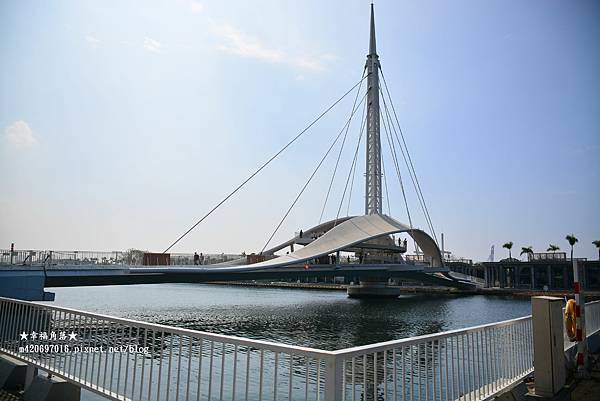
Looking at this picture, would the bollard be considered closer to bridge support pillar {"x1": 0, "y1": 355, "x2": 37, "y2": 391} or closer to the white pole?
the white pole

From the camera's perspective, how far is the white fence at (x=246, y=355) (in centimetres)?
333

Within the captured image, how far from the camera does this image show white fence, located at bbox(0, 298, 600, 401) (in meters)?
3.33

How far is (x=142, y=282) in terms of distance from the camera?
24.8 metres

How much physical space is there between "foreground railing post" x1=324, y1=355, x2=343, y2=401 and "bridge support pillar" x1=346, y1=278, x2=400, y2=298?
44.1m

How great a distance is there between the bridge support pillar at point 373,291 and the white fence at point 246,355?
40150mm

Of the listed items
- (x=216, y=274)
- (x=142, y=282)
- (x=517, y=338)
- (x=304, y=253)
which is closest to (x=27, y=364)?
(x=517, y=338)

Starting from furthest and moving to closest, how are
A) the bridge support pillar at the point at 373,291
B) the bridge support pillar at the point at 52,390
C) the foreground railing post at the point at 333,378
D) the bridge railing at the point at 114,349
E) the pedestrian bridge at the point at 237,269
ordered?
the bridge support pillar at the point at 373,291 < the pedestrian bridge at the point at 237,269 < the bridge support pillar at the point at 52,390 < the bridge railing at the point at 114,349 < the foreground railing post at the point at 333,378

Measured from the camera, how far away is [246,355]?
15.2ft

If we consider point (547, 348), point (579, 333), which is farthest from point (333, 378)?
point (579, 333)

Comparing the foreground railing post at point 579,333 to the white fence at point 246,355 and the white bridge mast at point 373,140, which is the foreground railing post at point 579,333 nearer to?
the white fence at point 246,355

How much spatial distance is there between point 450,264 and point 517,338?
76055 mm

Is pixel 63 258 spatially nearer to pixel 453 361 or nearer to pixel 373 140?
pixel 453 361

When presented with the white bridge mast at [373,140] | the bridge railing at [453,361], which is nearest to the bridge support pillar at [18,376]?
the bridge railing at [453,361]

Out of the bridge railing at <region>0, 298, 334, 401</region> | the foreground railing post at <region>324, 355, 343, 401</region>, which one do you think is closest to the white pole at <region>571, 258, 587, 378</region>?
the bridge railing at <region>0, 298, 334, 401</region>
